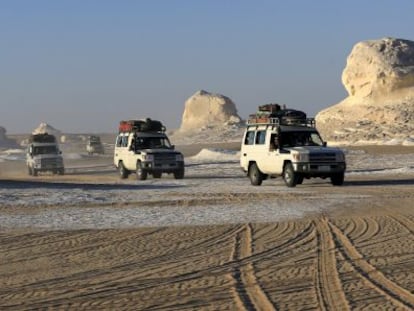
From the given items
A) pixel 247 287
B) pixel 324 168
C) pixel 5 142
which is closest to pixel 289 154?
pixel 324 168

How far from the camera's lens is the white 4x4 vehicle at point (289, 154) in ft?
79.5

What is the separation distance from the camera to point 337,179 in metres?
25.0

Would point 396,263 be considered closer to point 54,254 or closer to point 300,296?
point 300,296

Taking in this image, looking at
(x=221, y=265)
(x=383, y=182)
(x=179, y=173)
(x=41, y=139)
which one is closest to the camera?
(x=221, y=265)

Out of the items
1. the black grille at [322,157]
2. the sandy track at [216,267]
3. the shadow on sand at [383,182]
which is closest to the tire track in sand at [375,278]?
the sandy track at [216,267]

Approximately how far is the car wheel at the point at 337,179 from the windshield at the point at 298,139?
52.5 inches

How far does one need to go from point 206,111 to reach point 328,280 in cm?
15948

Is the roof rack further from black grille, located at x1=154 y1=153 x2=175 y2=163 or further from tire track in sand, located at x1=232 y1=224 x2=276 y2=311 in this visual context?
tire track in sand, located at x1=232 y1=224 x2=276 y2=311

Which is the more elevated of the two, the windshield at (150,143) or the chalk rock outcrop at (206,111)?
the chalk rock outcrop at (206,111)

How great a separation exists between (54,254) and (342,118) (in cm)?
8240

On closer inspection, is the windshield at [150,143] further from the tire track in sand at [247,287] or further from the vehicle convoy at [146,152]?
the tire track in sand at [247,287]

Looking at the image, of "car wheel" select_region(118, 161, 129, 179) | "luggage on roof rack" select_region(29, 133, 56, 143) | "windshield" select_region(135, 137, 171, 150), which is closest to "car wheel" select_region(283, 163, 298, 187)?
"windshield" select_region(135, 137, 171, 150)

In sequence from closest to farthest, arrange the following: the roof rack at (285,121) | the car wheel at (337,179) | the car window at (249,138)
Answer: the car wheel at (337,179)
the roof rack at (285,121)
the car window at (249,138)

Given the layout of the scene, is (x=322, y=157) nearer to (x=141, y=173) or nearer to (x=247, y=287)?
(x=141, y=173)
